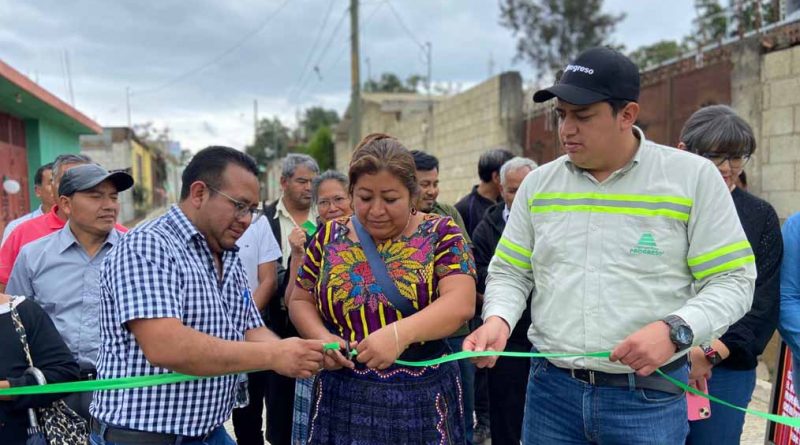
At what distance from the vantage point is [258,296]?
4043 millimetres

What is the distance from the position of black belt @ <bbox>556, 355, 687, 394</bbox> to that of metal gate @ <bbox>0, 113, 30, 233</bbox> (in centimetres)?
1070

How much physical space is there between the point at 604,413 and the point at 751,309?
958 millimetres

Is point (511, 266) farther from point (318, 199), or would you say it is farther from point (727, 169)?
point (318, 199)

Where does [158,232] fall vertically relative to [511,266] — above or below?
above

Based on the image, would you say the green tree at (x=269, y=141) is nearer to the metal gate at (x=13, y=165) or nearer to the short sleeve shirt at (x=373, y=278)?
the metal gate at (x=13, y=165)

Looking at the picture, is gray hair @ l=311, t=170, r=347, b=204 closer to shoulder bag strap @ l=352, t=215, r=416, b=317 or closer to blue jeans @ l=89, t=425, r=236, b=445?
shoulder bag strap @ l=352, t=215, r=416, b=317

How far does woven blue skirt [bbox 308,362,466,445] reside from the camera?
2.46 m

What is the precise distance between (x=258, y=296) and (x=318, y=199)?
716 mm

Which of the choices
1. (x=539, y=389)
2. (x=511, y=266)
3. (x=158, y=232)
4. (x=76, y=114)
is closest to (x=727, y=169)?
(x=511, y=266)

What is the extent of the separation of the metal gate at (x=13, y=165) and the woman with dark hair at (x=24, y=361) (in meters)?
8.89

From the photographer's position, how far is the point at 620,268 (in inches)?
84.7

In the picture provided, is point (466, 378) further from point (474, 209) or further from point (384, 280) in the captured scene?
point (384, 280)

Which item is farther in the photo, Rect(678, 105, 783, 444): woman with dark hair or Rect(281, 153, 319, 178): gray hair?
Rect(281, 153, 319, 178): gray hair

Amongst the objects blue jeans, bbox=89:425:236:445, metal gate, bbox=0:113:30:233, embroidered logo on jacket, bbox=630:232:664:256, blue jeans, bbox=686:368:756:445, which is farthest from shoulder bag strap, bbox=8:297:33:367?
metal gate, bbox=0:113:30:233
